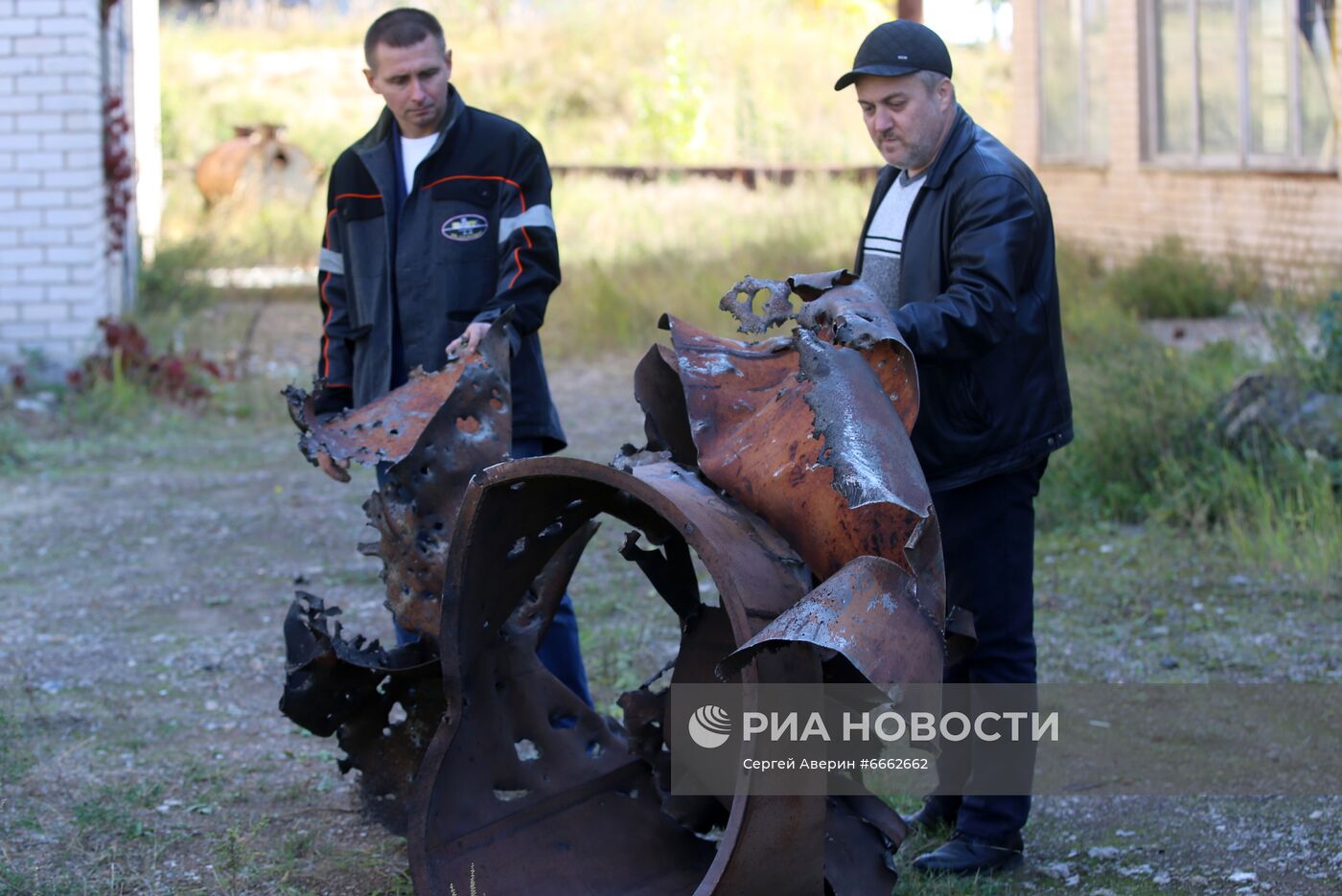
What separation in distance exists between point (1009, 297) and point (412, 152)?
1.65 m

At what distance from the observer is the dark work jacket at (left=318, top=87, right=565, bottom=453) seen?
3.86m

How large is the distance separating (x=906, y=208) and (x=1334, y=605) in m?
2.94

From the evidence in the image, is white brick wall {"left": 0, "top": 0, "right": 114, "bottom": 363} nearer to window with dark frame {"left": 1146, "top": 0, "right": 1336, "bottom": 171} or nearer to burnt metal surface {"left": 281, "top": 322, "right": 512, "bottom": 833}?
burnt metal surface {"left": 281, "top": 322, "right": 512, "bottom": 833}

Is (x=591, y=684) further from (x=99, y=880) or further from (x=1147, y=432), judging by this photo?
(x=1147, y=432)

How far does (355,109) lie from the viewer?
93.0 feet

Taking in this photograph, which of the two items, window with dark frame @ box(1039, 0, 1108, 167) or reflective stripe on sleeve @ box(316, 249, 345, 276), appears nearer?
reflective stripe on sleeve @ box(316, 249, 345, 276)

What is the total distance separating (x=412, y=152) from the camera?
3.93 meters

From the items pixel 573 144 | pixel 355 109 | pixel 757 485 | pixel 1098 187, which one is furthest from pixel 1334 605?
pixel 355 109

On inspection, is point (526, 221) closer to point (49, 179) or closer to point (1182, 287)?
point (49, 179)

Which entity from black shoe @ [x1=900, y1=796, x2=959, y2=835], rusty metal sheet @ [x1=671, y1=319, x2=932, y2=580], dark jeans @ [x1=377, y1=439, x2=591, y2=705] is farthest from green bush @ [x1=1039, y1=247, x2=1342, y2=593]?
rusty metal sheet @ [x1=671, y1=319, x2=932, y2=580]

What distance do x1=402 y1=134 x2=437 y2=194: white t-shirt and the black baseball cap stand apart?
3.92ft

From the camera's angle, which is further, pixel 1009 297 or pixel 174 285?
pixel 174 285

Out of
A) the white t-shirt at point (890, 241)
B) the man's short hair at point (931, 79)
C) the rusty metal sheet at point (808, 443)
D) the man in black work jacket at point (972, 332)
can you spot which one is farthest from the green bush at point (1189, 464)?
the rusty metal sheet at point (808, 443)

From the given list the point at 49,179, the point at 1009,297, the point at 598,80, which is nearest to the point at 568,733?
the point at 1009,297
